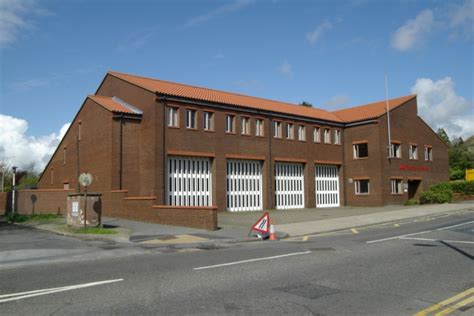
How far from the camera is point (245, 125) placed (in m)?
31.6

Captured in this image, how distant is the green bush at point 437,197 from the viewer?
35594mm

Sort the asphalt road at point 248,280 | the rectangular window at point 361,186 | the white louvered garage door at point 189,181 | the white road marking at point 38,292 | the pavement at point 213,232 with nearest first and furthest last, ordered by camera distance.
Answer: the asphalt road at point 248,280 → the white road marking at point 38,292 → the pavement at point 213,232 → the white louvered garage door at point 189,181 → the rectangular window at point 361,186

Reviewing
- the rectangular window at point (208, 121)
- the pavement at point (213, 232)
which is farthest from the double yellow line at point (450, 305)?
the rectangular window at point (208, 121)

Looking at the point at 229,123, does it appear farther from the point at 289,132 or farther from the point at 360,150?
the point at 360,150

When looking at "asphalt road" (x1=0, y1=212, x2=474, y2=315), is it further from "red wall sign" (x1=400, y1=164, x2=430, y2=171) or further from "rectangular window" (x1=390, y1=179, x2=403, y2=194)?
"red wall sign" (x1=400, y1=164, x2=430, y2=171)

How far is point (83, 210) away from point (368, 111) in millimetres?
28788

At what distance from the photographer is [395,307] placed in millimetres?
6352

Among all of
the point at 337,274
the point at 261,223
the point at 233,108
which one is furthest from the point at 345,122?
the point at 337,274

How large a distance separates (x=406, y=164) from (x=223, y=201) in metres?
18.7


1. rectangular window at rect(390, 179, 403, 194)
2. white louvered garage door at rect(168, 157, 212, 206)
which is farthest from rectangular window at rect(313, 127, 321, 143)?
white louvered garage door at rect(168, 157, 212, 206)

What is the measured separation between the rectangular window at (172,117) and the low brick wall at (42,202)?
805cm

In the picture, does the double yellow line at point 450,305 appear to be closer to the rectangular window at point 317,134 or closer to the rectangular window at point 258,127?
the rectangular window at point 258,127

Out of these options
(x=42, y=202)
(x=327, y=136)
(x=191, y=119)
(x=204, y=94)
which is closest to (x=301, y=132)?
(x=327, y=136)

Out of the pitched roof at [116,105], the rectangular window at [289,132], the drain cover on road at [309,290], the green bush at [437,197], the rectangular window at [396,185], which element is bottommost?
the drain cover on road at [309,290]
